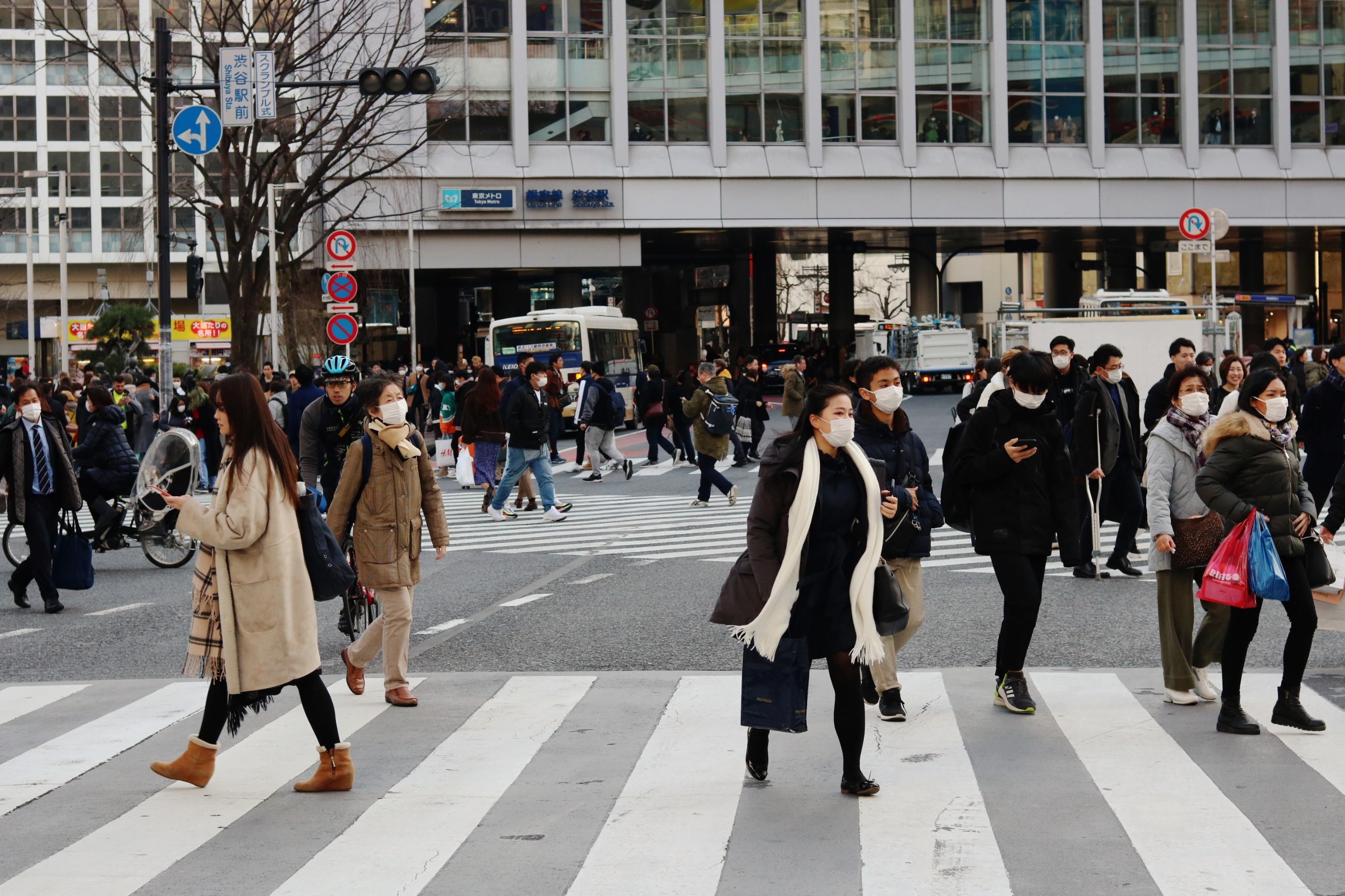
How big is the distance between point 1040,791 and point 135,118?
81083 millimetres

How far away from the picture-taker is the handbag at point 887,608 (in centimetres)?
620

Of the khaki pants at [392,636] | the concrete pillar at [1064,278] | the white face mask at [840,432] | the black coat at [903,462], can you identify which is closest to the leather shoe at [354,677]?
the khaki pants at [392,636]

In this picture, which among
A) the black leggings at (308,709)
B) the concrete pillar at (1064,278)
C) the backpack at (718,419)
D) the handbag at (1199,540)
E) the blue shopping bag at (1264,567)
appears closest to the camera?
the black leggings at (308,709)

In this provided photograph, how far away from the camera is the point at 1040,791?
20.6 ft

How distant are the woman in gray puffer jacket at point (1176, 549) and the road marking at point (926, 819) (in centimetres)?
115

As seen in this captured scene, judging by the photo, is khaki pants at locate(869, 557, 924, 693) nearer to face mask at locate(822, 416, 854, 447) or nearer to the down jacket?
the down jacket

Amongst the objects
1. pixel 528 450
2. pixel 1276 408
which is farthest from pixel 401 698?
pixel 528 450

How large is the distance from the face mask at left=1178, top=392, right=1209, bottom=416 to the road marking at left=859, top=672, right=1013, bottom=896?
74.9 inches

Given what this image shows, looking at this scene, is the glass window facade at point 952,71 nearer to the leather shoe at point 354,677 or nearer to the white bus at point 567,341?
the white bus at point 567,341

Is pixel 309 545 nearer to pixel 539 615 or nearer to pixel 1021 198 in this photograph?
pixel 539 615

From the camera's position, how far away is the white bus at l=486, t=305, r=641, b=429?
1491 inches

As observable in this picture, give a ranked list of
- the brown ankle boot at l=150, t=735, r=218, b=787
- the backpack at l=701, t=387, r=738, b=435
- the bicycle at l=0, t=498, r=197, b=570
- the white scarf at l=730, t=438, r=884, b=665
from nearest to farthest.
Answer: the white scarf at l=730, t=438, r=884, b=665 < the brown ankle boot at l=150, t=735, r=218, b=787 < the bicycle at l=0, t=498, r=197, b=570 < the backpack at l=701, t=387, r=738, b=435

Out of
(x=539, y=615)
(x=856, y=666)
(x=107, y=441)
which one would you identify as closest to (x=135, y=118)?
(x=107, y=441)

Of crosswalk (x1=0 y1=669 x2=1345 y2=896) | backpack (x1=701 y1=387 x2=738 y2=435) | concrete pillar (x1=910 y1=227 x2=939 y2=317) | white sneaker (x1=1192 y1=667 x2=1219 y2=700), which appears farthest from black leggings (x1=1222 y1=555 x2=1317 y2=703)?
concrete pillar (x1=910 y1=227 x2=939 y2=317)
